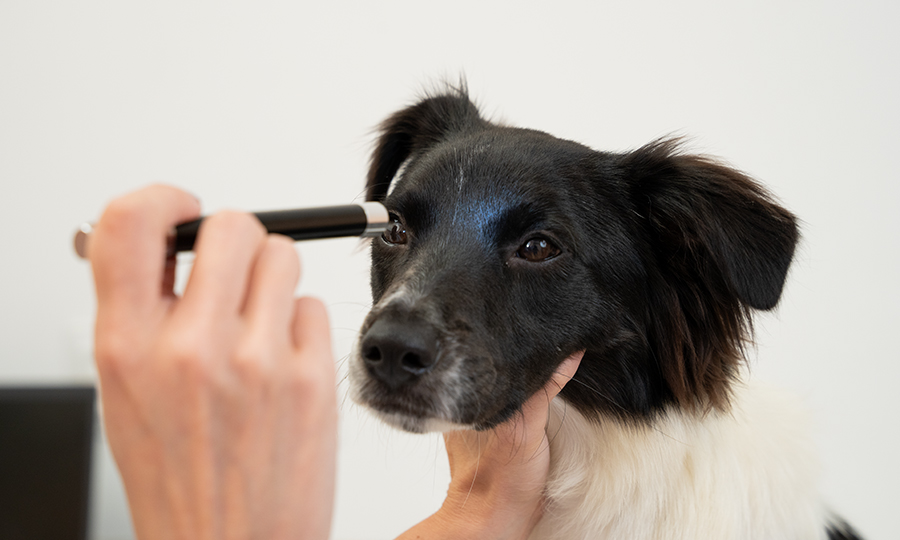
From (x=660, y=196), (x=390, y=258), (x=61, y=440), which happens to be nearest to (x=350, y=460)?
(x=61, y=440)

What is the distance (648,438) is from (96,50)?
3.12 meters

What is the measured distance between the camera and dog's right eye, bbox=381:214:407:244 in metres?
1.56

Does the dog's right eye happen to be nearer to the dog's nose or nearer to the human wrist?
the dog's nose

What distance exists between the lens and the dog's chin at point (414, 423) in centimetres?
122

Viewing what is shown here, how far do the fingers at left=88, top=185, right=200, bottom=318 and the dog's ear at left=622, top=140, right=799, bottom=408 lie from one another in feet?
3.90

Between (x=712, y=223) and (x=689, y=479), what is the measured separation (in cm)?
60

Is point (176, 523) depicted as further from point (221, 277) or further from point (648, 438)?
point (648, 438)

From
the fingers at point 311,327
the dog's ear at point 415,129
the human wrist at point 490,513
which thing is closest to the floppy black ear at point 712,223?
the dog's ear at point 415,129

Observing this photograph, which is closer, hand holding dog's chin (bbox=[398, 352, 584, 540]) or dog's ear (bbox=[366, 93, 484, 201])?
hand holding dog's chin (bbox=[398, 352, 584, 540])

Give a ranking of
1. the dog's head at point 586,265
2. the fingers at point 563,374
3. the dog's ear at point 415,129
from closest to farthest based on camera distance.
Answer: the dog's head at point 586,265 → the fingers at point 563,374 → the dog's ear at point 415,129

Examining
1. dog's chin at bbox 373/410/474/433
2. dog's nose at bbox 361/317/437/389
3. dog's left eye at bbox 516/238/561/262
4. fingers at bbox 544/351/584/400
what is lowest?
dog's chin at bbox 373/410/474/433

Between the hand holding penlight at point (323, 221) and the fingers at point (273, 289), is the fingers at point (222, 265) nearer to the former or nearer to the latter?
→ the fingers at point (273, 289)

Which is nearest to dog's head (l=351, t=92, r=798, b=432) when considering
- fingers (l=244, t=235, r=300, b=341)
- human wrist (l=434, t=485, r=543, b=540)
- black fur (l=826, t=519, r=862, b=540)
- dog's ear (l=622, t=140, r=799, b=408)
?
dog's ear (l=622, t=140, r=799, b=408)

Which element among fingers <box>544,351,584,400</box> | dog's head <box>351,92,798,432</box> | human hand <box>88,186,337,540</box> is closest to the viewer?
human hand <box>88,186,337,540</box>
